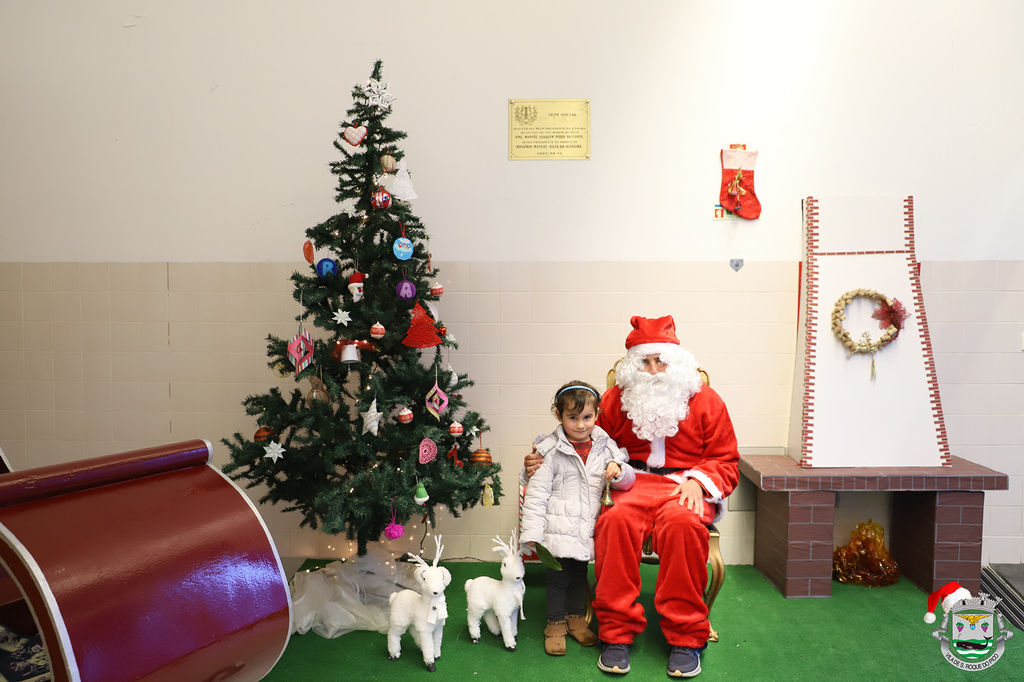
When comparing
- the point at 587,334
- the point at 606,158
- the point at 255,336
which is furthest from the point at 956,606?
the point at 255,336

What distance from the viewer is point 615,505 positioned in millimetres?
2619

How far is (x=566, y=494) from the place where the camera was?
8.77 feet

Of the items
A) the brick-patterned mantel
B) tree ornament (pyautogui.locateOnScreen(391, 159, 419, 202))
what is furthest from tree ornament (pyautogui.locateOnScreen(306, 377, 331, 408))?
the brick-patterned mantel

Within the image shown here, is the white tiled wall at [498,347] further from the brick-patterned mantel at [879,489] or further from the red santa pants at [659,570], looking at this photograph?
the red santa pants at [659,570]

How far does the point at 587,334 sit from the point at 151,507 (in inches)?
84.4

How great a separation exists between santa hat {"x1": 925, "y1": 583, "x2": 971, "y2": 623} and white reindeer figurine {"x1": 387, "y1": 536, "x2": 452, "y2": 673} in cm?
189

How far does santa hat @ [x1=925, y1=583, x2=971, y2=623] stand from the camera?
2641 mm

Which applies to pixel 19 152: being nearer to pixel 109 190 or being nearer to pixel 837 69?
pixel 109 190

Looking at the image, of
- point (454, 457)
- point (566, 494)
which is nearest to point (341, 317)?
point (454, 457)

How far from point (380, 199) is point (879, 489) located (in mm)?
2543

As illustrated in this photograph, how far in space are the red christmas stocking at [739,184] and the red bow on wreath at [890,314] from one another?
2.45 feet

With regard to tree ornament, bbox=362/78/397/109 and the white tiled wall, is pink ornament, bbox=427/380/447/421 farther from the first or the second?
tree ornament, bbox=362/78/397/109

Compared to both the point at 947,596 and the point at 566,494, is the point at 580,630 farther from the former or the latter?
the point at 947,596

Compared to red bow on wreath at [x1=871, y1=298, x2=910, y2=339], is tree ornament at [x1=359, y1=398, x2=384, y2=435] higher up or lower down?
lower down
